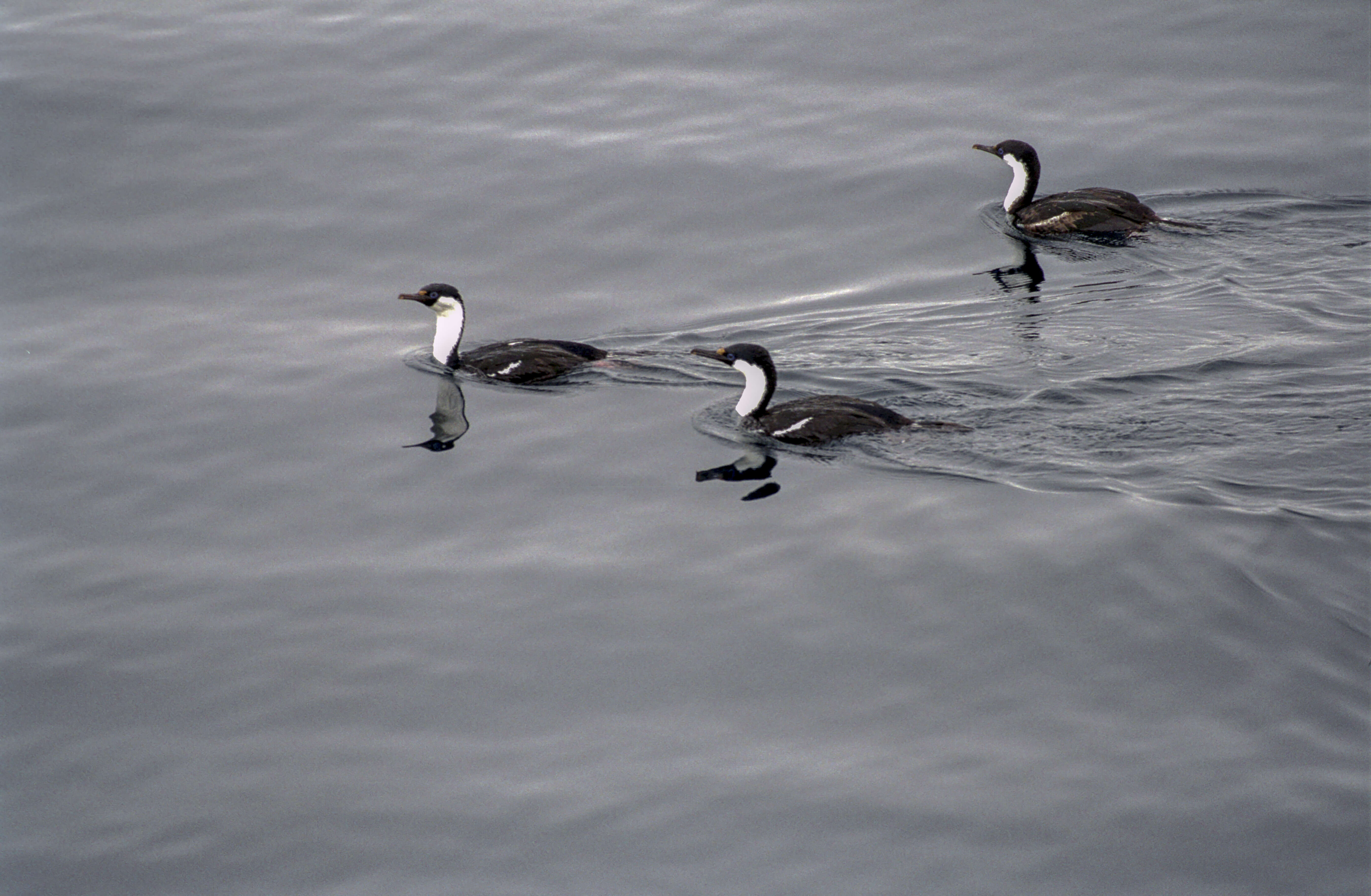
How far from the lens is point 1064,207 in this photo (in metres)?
16.8

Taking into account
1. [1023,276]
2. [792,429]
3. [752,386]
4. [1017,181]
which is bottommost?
[792,429]

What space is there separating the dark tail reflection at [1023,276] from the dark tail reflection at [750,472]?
13.8 feet

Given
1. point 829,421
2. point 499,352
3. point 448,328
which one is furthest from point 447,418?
point 829,421

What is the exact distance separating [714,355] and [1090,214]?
17.2 ft

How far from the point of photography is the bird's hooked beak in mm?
13492

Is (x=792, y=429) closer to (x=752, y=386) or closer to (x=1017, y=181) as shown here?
(x=752, y=386)

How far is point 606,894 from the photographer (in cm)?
816

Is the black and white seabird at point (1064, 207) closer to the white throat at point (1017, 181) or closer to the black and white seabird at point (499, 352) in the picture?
the white throat at point (1017, 181)

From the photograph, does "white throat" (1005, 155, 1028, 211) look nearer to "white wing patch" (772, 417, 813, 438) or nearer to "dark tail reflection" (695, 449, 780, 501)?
"white wing patch" (772, 417, 813, 438)

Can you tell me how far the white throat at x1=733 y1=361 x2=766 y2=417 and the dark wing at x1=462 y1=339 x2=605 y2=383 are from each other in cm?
159

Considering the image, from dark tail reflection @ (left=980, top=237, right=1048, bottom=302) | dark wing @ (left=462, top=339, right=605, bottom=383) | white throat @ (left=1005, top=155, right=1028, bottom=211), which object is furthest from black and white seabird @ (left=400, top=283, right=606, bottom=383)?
white throat @ (left=1005, top=155, right=1028, bottom=211)

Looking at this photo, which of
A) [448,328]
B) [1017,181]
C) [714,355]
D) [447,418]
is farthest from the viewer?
[1017,181]

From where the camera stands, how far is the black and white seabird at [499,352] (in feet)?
46.0

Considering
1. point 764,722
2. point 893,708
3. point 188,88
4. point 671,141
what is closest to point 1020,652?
point 893,708
